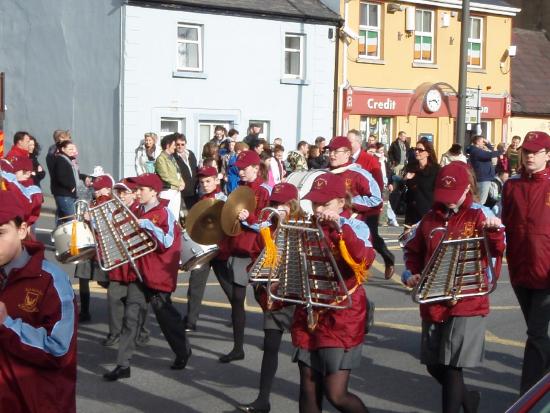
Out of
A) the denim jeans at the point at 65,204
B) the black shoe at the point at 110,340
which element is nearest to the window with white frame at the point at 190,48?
the denim jeans at the point at 65,204

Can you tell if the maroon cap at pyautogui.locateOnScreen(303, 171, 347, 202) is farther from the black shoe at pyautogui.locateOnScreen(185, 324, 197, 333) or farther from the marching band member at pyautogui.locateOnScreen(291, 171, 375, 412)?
the black shoe at pyautogui.locateOnScreen(185, 324, 197, 333)

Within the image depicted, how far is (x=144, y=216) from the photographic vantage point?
27.6 ft

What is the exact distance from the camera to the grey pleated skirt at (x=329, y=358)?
239 inches

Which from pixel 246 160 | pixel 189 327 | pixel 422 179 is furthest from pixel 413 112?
pixel 246 160

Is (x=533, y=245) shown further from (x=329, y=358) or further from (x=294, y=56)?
(x=294, y=56)

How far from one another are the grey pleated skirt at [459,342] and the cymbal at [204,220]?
2.59 metres

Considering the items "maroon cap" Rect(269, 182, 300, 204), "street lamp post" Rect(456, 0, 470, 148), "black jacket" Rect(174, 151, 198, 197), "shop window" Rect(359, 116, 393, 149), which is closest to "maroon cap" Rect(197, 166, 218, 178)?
"maroon cap" Rect(269, 182, 300, 204)

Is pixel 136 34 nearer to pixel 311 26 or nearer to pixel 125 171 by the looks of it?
pixel 125 171

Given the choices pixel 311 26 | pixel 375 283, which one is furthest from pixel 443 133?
pixel 375 283

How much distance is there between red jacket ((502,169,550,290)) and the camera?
7.48 metres

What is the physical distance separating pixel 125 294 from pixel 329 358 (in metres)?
3.30

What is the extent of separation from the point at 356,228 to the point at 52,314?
7.81 ft

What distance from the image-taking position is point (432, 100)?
3366cm

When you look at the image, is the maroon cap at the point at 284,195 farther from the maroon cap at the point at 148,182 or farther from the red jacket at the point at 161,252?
the maroon cap at the point at 148,182
